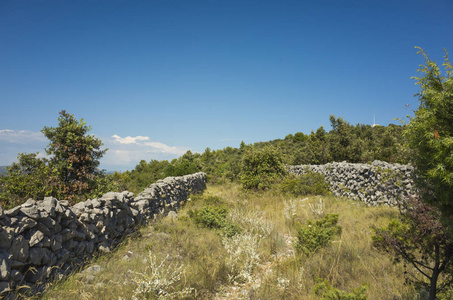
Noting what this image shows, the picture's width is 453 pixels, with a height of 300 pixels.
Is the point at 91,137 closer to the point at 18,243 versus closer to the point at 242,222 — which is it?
Answer: the point at 18,243

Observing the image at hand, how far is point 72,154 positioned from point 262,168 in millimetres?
11141

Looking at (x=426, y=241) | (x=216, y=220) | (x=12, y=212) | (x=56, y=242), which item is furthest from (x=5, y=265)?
(x=426, y=241)

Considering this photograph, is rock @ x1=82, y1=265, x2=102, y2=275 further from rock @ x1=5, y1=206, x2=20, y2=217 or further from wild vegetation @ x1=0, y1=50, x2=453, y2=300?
rock @ x1=5, y1=206, x2=20, y2=217

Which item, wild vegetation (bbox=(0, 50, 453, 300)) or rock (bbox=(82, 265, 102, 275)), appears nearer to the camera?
wild vegetation (bbox=(0, 50, 453, 300))

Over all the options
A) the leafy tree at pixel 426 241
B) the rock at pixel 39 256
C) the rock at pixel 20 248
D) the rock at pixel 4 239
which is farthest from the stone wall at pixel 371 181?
the rock at pixel 4 239

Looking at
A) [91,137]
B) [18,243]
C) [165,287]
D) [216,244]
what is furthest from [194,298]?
[91,137]

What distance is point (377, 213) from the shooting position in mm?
8469

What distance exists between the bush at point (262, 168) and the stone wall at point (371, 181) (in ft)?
10.4

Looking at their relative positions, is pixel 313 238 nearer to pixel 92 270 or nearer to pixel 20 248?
pixel 92 270

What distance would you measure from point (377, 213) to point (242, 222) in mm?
5233

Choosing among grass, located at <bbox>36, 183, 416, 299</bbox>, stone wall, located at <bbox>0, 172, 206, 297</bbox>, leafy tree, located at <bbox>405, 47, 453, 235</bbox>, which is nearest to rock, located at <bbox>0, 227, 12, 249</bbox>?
stone wall, located at <bbox>0, 172, 206, 297</bbox>

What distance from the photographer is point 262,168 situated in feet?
51.2

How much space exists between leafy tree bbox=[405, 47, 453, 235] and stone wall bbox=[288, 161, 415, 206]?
19.8ft

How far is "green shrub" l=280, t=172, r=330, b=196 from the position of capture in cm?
1266
